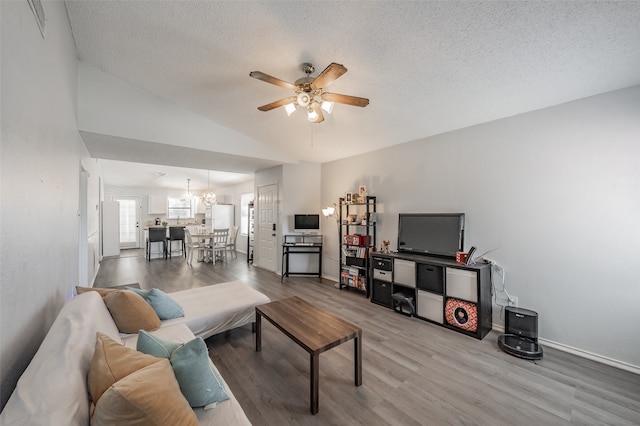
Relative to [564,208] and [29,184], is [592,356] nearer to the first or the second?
[564,208]

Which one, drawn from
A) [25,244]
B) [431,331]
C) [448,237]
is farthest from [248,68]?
[431,331]

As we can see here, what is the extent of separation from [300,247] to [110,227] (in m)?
6.10

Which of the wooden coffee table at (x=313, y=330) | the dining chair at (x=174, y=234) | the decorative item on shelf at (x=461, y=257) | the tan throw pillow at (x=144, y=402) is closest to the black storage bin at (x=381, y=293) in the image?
the decorative item on shelf at (x=461, y=257)

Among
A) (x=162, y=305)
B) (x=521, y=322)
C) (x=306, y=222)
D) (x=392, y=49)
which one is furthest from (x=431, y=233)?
(x=162, y=305)

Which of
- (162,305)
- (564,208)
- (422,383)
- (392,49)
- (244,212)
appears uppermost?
(392,49)

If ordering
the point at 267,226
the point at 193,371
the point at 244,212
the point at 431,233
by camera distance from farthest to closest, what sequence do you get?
the point at 244,212 → the point at 267,226 → the point at 431,233 → the point at 193,371

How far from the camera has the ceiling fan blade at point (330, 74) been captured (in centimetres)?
179

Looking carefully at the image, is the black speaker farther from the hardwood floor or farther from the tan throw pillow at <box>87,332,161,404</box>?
the tan throw pillow at <box>87,332,161,404</box>

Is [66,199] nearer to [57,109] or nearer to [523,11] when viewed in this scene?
[57,109]

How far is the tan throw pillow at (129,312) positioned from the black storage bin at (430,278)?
294 centimetres

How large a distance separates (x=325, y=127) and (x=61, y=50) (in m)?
2.85

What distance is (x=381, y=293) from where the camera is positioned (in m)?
3.64

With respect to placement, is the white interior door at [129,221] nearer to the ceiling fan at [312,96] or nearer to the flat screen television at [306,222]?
the flat screen television at [306,222]

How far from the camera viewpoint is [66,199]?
218 cm
